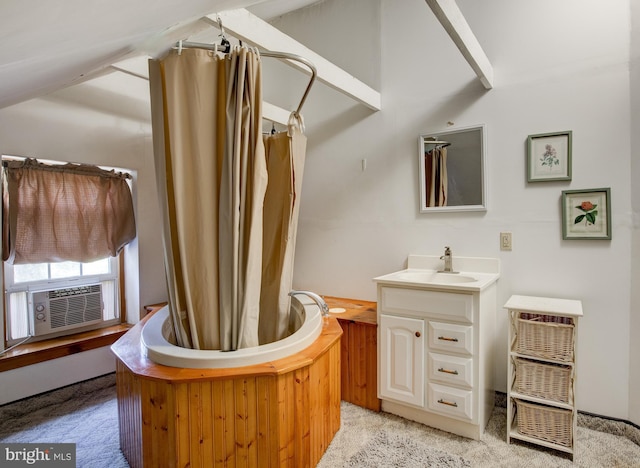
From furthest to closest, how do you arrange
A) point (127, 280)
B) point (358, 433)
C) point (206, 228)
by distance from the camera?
point (127, 280) → point (358, 433) → point (206, 228)

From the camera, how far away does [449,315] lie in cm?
193

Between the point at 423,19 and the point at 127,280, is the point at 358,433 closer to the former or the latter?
the point at 127,280

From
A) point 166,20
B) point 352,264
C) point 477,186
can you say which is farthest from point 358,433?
point 166,20

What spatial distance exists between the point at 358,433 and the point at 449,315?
2.81 ft

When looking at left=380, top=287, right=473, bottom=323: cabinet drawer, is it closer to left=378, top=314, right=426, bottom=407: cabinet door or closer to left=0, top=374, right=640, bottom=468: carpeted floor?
left=378, top=314, right=426, bottom=407: cabinet door

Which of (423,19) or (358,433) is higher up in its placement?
(423,19)

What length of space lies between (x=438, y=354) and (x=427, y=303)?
11.4 inches

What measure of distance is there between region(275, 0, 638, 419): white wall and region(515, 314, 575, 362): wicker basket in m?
0.37

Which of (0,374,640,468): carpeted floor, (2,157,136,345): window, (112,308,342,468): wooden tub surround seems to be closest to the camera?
(112,308,342,468): wooden tub surround

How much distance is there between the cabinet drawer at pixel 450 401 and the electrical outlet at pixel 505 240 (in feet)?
3.00

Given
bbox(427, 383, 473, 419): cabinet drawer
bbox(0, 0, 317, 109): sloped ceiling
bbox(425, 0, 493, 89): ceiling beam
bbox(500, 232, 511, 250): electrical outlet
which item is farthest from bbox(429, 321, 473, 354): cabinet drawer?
bbox(0, 0, 317, 109): sloped ceiling

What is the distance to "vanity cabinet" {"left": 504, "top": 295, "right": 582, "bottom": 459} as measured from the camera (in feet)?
5.83

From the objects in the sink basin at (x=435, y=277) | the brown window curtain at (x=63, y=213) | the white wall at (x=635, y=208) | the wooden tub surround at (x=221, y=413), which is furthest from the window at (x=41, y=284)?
the white wall at (x=635, y=208)

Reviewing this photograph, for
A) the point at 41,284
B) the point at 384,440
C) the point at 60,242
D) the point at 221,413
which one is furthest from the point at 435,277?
the point at 41,284
